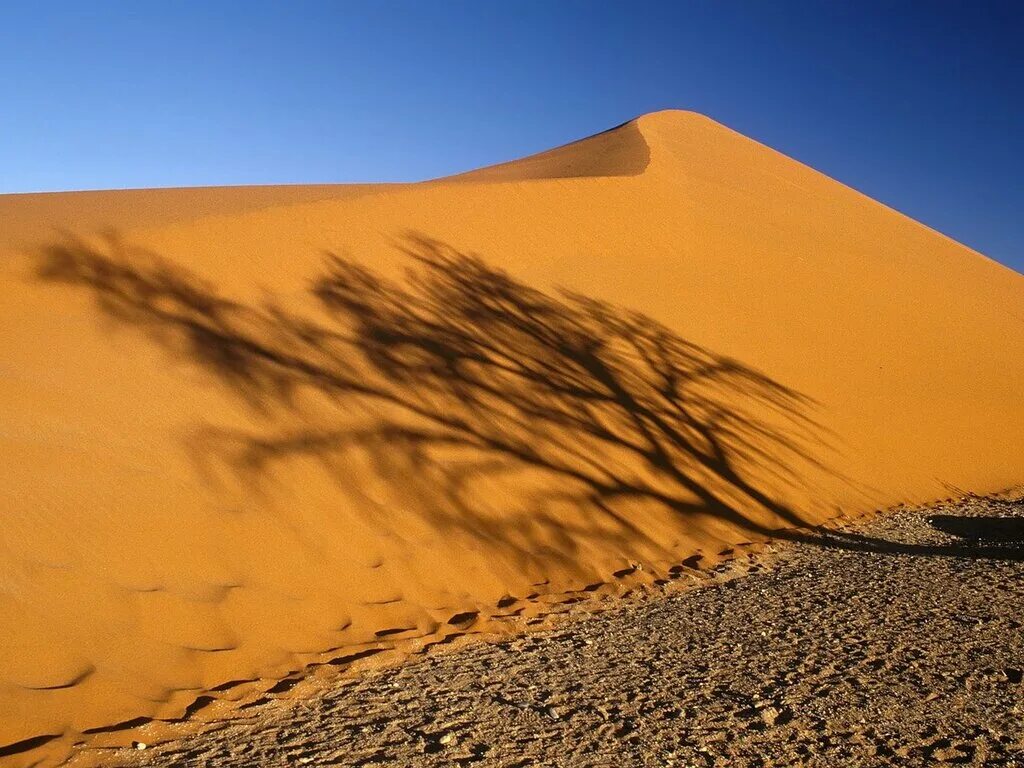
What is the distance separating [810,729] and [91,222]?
7.83 m

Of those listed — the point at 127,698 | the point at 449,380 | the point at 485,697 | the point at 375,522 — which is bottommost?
the point at 485,697

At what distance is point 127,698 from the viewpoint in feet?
13.6

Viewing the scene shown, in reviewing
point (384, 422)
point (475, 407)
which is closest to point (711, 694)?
point (384, 422)

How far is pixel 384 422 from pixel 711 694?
3.74 metres

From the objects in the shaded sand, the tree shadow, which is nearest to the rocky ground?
the shaded sand

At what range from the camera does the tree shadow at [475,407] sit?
266 inches

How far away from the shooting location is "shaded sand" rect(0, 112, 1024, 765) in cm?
499

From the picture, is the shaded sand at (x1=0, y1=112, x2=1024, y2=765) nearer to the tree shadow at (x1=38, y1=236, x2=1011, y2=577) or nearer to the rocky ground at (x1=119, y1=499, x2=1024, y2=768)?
the tree shadow at (x1=38, y1=236, x2=1011, y2=577)

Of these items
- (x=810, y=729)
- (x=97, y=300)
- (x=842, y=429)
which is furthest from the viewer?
(x=842, y=429)

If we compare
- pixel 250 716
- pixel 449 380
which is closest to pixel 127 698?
pixel 250 716

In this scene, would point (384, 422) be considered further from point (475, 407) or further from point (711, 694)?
point (711, 694)

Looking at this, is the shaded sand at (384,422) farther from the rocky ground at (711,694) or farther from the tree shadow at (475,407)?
the rocky ground at (711,694)

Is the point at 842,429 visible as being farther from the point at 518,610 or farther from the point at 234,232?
the point at 234,232

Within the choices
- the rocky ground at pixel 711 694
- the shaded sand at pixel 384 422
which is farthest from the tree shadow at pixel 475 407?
the rocky ground at pixel 711 694
